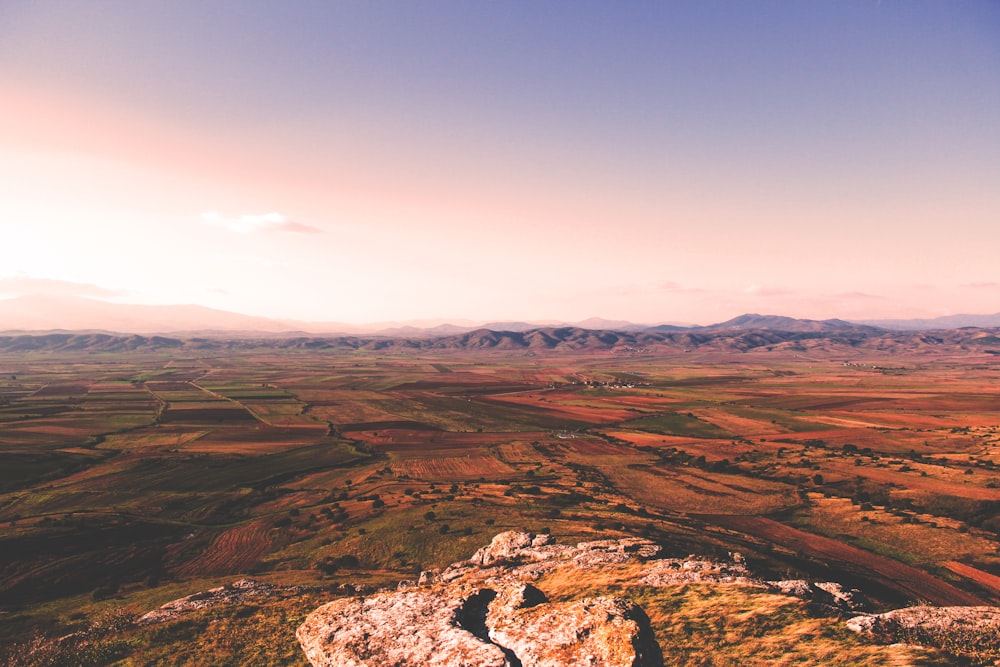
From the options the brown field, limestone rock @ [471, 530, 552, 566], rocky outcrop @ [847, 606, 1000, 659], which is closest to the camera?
rocky outcrop @ [847, 606, 1000, 659]

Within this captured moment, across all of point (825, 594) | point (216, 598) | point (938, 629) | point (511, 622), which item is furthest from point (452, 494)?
point (938, 629)

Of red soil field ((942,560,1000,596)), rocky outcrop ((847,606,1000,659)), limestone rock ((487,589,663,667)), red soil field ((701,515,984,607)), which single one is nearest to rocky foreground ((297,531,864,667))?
limestone rock ((487,589,663,667))

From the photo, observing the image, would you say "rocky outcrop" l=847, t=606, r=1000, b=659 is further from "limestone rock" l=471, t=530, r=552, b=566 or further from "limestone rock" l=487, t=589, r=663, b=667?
"limestone rock" l=471, t=530, r=552, b=566

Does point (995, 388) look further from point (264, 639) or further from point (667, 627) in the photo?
point (264, 639)

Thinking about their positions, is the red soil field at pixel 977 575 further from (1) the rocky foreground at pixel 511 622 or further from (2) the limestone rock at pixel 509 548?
(2) the limestone rock at pixel 509 548

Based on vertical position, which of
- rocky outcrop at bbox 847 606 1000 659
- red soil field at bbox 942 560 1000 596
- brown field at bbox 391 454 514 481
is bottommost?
brown field at bbox 391 454 514 481

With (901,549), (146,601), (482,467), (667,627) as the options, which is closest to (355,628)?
(667,627)

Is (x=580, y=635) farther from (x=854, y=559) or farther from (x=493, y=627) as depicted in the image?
(x=854, y=559)
